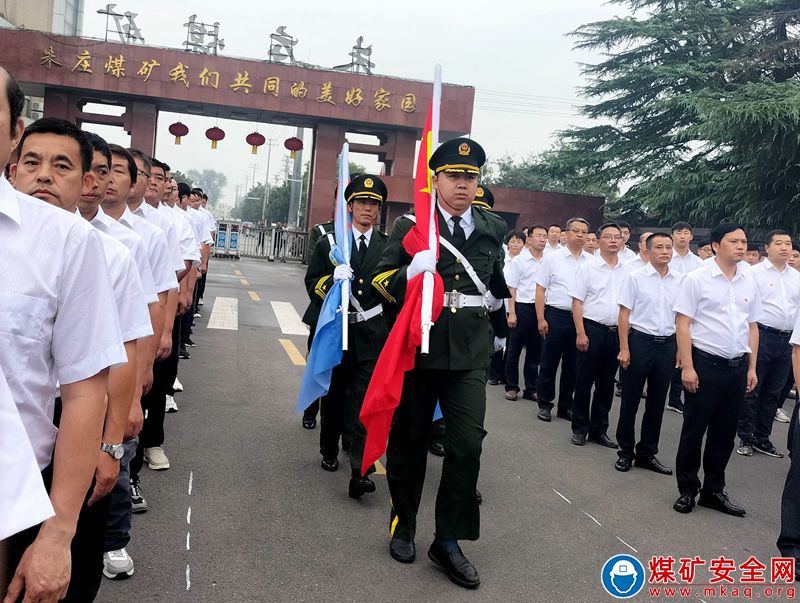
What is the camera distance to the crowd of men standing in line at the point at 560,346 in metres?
4.08

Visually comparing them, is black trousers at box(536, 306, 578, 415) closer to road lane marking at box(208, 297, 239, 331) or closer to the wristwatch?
road lane marking at box(208, 297, 239, 331)

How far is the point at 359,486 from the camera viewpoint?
16.1 feet

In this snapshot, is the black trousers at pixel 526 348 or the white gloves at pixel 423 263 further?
the black trousers at pixel 526 348

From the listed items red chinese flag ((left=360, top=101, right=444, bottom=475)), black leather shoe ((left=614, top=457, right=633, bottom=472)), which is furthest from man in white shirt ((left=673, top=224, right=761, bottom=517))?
red chinese flag ((left=360, top=101, right=444, bottom=475))

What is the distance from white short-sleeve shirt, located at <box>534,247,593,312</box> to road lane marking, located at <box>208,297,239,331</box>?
5.37m

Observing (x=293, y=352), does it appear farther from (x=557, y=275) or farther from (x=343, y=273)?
(x=343, y=273)

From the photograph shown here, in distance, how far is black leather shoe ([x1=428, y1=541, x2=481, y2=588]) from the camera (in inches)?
148

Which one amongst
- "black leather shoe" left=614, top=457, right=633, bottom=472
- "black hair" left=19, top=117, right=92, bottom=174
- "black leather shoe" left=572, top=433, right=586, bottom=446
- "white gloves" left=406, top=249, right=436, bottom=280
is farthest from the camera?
"black leather shoe" left=572, top=433, right=586, bottom=446

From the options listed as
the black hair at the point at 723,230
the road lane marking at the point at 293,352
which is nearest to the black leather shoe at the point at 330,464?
the black hair at the point at 723,230

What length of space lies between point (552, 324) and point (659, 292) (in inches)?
75.5

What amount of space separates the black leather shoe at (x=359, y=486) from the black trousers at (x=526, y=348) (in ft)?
13.6

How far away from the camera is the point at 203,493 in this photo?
474cm

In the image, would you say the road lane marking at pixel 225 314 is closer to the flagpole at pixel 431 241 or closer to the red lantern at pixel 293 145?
the flagpole at pixel 431 241

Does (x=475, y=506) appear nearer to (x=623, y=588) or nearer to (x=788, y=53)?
(x=623, y=588)
